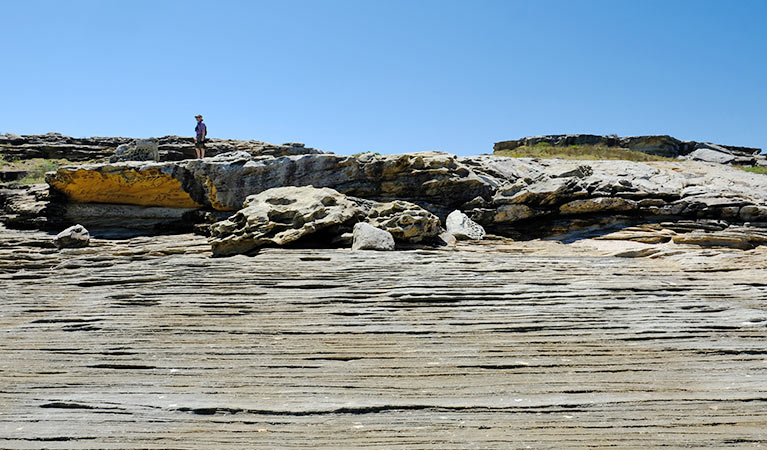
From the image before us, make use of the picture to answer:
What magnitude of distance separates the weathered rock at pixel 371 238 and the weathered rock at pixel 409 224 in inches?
27.3

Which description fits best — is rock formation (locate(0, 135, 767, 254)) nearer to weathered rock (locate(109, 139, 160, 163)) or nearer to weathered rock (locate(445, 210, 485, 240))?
weathered rock (locate(445, 210, 485, 240))

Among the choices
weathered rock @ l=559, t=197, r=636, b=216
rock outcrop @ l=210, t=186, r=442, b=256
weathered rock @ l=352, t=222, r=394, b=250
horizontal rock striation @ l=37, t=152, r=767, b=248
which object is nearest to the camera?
weathered rock @ l=352, t=222, r=394, b=250

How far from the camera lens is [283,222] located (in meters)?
15.2

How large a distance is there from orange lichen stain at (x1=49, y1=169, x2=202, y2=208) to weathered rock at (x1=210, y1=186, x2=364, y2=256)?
4.69 meters

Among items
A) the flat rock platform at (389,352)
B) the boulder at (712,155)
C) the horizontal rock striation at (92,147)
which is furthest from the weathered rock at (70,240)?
the boulder at (712,155)

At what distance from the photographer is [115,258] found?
14594 millimetres

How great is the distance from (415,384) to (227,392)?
258 cm

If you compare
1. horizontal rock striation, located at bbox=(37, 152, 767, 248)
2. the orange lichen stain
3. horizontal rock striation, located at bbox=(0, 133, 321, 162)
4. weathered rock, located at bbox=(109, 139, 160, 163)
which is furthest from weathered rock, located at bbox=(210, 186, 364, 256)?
horizontal rock striation, located at bbox=(0, 133, 321, 162)

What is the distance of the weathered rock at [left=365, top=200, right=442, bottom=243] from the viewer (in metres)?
15.1

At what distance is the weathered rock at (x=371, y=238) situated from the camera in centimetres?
1377

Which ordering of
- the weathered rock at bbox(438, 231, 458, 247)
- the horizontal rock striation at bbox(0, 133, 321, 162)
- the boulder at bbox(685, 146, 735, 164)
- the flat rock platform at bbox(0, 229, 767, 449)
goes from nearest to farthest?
the flat rock platform at bbox(0, 229, 767, 449) < the weathered rock at bbox(438, 231, 458, 247) < the horizontal rock striation at bbox(0, 133, 321, 162) < the boulder at bbox(685, 146, 735, 164)

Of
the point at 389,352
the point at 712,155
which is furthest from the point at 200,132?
the point at 712,155

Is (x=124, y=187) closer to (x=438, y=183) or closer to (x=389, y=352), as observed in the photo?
(x=438, y=183)

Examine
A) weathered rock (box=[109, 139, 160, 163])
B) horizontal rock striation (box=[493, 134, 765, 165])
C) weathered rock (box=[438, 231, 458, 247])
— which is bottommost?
weathered rock (box=[438, 231, 458, 247])
